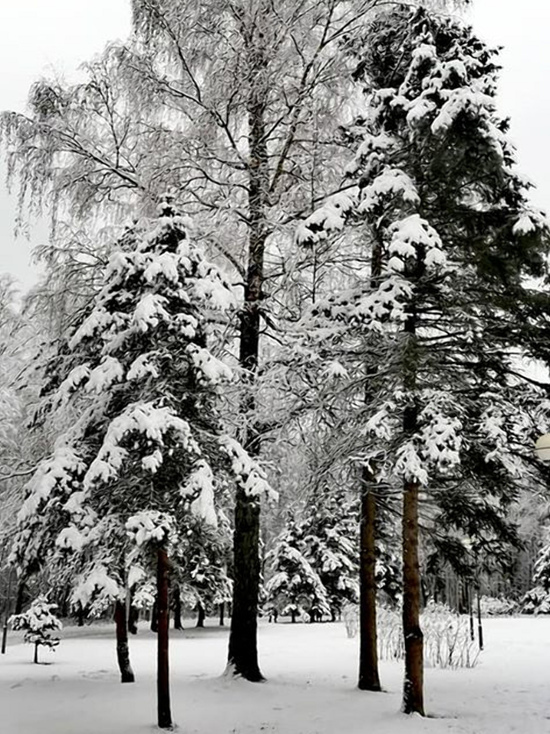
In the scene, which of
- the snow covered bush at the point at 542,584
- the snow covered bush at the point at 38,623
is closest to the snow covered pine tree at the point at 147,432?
the snow covered bush at the point at 38,623

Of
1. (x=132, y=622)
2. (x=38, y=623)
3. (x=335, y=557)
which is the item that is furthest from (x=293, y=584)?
(x=38, y=623)

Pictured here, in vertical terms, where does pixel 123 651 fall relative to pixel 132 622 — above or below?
above

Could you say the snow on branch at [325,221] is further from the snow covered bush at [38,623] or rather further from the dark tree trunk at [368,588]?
the snow covered bush at [38,623]

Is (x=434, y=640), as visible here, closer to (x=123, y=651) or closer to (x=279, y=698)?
(x=279, y=698)

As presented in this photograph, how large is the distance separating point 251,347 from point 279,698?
4767 mm

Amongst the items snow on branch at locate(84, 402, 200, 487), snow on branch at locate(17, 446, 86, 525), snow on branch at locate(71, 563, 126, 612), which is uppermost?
snow on branch at locate(84, 402, 200, 487)

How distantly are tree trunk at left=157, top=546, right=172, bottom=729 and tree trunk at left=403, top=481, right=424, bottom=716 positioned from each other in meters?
2.44

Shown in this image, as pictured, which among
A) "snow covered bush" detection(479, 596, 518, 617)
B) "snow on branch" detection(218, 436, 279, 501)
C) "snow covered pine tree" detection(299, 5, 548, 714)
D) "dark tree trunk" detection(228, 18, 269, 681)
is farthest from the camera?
"snow covered bush" detection(479, 596, 518, 617)

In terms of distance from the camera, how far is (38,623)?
14.1 meters

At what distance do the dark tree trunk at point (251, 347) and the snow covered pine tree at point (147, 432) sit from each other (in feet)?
4.81

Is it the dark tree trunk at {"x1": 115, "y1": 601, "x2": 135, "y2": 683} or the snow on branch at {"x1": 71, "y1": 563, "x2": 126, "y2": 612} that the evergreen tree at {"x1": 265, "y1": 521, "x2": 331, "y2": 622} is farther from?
the snow on branch at {"x1": 71, "y1": 563, "x2": 126, "y2": 612}

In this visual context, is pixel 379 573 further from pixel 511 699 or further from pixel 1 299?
pixel 1 299

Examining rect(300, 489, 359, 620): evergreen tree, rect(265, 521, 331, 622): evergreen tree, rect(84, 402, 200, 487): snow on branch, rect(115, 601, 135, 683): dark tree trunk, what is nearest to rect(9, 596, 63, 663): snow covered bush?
rect(115, 601, 135, 683): dark tree trunk

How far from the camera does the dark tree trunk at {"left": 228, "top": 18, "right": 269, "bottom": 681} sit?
9492 millimetres
